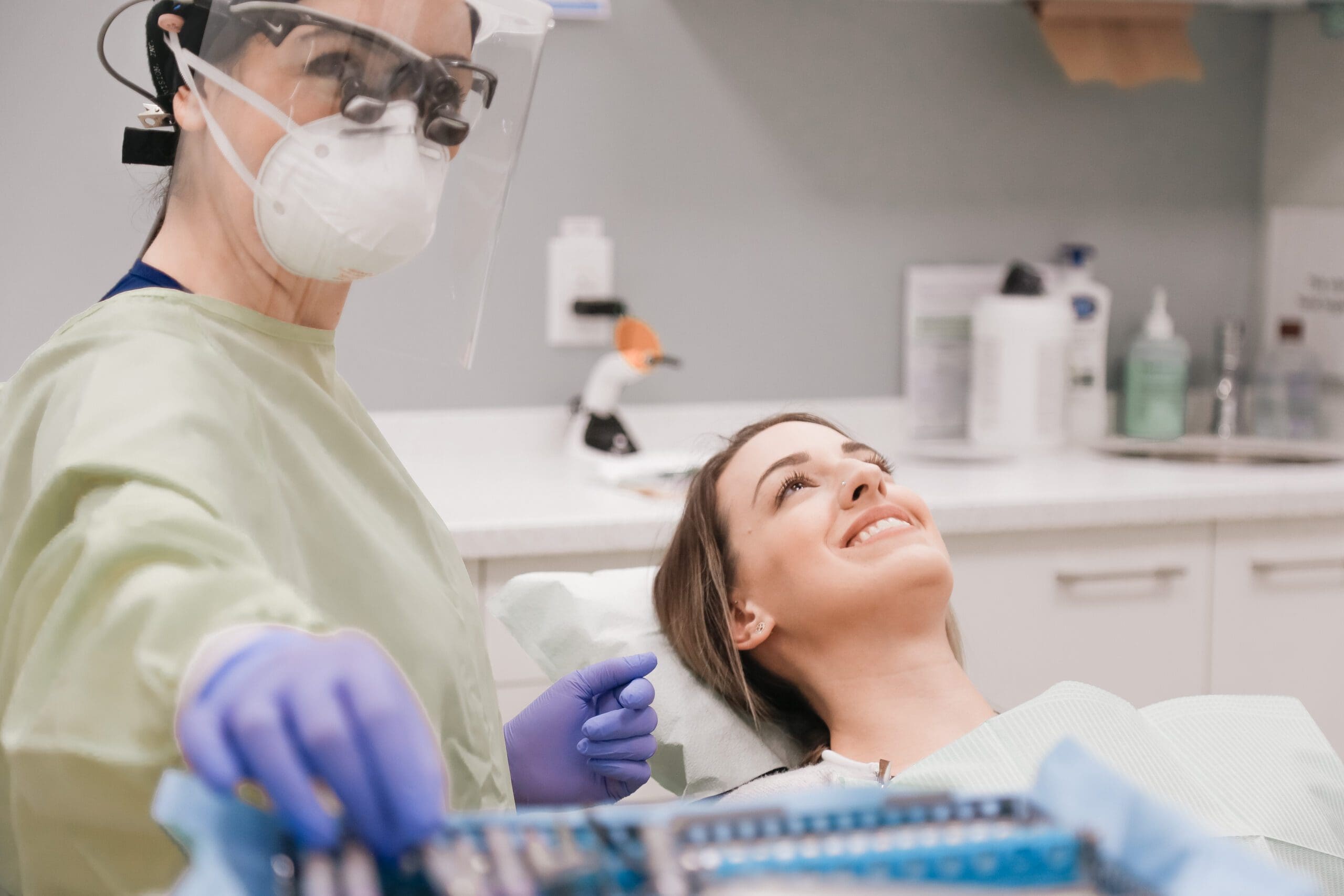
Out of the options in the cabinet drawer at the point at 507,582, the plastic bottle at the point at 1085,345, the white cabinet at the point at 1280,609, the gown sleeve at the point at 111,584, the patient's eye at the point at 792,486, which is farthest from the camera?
the plastic bottle at the point at 1085,345

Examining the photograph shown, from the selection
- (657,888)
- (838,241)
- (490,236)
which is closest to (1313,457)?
(838,241)

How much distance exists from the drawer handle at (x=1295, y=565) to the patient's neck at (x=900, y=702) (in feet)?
3.03

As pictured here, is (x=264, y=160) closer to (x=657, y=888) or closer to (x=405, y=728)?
(x=405, y=728)

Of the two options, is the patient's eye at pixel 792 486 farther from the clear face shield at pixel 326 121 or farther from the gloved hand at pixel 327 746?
the gloved hand at pixel 327 746

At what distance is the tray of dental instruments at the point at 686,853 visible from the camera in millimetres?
528

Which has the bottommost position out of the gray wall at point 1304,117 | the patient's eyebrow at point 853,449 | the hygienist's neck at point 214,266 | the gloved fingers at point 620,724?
the gloved fingers at point 620,724

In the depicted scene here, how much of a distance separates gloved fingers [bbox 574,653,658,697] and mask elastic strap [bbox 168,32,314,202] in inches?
21.2

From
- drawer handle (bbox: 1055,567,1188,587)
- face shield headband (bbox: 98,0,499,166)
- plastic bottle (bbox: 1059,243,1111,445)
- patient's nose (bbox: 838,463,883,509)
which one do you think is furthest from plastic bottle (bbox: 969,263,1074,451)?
face shield headband (bbox: 98,0,499,166)

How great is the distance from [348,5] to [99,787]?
1.86 ft

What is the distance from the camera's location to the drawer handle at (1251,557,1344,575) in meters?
2.15

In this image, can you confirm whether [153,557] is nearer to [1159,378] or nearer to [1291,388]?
[1159,378]

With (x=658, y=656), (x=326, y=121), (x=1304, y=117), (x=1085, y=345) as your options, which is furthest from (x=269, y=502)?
(x=1304, y=117)

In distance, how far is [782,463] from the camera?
153cm

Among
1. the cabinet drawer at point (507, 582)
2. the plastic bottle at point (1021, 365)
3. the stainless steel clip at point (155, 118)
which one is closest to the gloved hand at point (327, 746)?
the stainless steel clip at point (155, 118)
